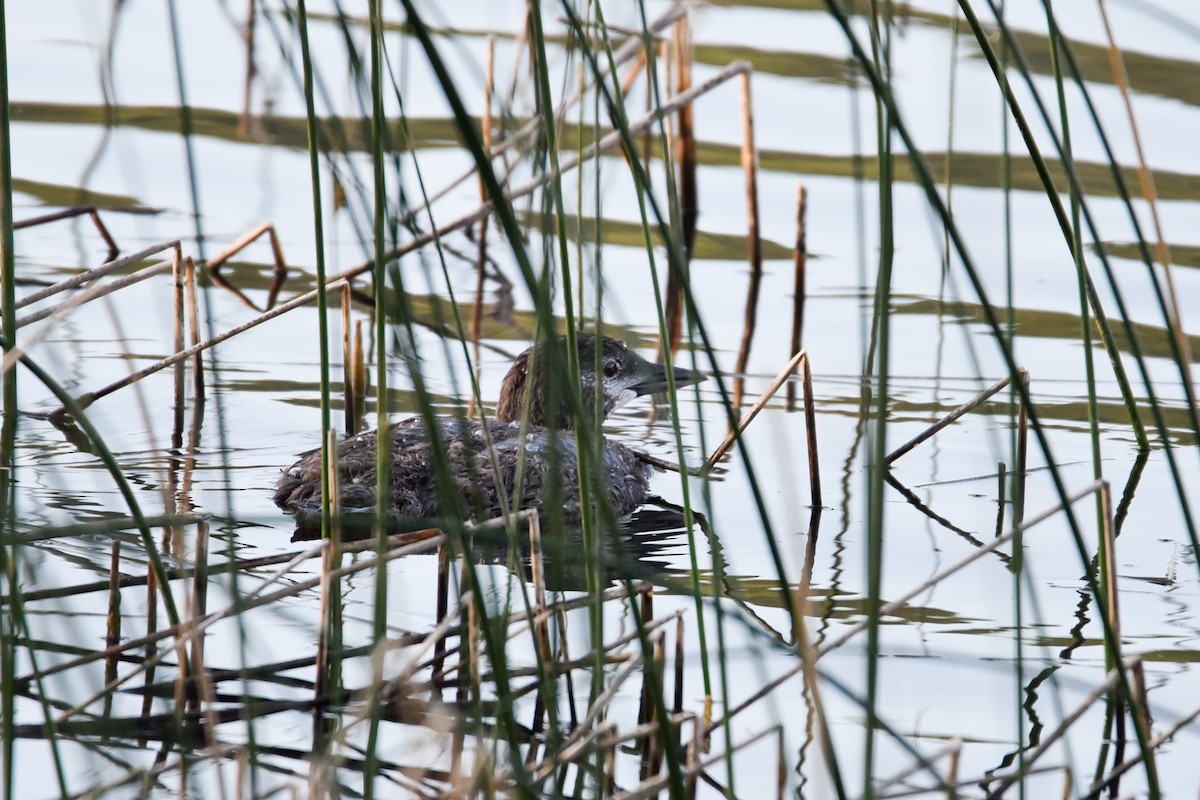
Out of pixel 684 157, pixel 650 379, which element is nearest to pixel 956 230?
pixel 650 379

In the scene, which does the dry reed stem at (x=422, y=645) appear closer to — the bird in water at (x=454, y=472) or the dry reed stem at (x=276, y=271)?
the bird in water at (x=454, y=472)

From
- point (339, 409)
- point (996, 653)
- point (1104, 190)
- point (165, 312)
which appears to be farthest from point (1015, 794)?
point (1104, 190)

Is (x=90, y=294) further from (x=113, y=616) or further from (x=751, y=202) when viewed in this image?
(x=751, y=202)

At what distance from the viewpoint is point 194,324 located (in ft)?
19.5

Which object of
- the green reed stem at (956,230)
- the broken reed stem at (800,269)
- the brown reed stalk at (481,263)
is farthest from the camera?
the broken reed stem at (800,269)

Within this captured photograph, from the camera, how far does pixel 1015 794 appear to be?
11.8 feet

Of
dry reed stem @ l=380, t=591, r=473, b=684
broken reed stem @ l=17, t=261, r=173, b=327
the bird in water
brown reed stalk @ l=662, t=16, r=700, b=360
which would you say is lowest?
dry reed stem @ l=380, t=591, r=473, b=684

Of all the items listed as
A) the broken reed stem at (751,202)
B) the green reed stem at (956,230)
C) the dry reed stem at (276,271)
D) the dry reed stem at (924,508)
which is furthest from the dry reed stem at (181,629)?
the broken reed stem at (751,202)

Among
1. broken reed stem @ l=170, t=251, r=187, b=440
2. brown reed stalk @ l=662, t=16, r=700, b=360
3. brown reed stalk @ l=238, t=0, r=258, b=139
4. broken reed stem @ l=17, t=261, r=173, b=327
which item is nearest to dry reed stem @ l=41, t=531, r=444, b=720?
broken reed stem @ l=17, t=261, r=173, b=327

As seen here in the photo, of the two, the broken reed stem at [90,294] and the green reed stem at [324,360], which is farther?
the broken reed stem at [90,294]

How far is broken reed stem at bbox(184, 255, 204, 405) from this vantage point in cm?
599

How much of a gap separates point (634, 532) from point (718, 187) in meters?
4.84

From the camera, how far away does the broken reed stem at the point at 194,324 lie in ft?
19.6

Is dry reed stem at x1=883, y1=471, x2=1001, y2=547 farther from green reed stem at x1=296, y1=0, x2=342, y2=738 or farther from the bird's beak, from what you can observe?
green reed stem at x1=296, y1=0, x2=342, y2=738
